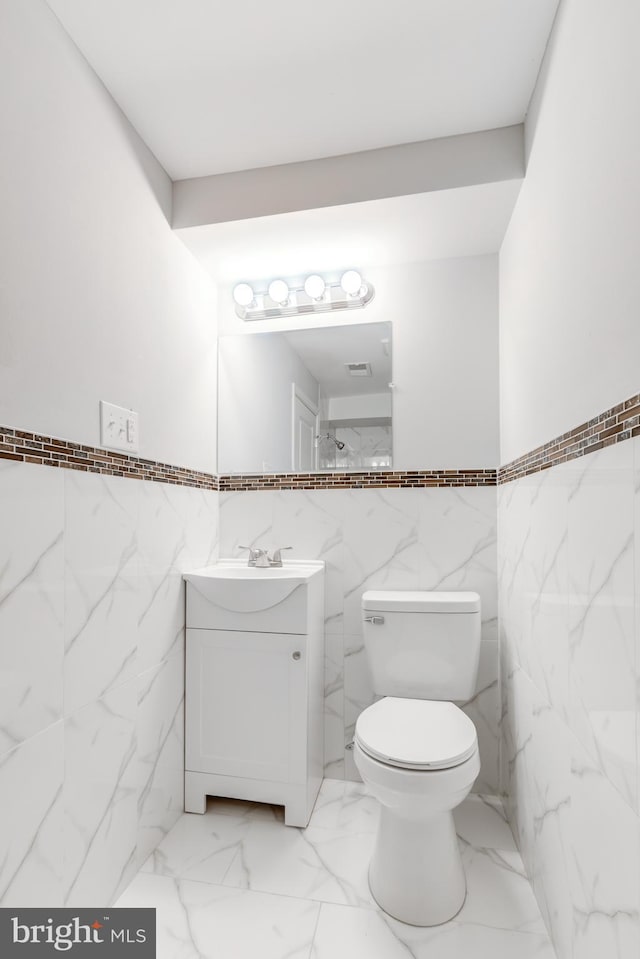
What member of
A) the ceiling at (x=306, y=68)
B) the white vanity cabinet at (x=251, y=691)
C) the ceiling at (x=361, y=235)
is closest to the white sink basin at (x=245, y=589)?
the white vanity cabinet at (x=251, y=691)

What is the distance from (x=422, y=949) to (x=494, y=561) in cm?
118

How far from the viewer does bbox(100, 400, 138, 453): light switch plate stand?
1.35 metres

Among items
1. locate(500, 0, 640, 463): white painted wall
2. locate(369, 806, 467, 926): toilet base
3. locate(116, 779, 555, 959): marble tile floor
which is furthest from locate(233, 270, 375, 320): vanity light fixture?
locate(116, 779, 555, 959): marble tile floor

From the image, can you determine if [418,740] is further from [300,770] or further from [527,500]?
[527,500]

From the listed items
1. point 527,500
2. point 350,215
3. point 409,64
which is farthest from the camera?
point 350,215

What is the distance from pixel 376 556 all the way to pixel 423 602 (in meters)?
0.32

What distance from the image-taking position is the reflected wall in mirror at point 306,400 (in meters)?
2.07

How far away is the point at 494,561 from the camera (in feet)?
6.37

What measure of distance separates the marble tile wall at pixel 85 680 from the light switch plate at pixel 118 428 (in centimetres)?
11

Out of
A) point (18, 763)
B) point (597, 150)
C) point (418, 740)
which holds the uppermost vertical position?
point (597, 150)

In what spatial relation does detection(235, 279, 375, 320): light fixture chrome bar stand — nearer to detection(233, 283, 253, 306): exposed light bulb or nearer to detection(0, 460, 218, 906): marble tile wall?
detection(233, 283, 253, 306): exposed light bulb

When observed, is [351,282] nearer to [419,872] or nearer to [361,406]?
[361,406]

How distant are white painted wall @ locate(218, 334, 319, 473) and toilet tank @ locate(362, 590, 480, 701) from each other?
74 centimetres

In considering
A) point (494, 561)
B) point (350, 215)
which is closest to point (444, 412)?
point (494, 561)
